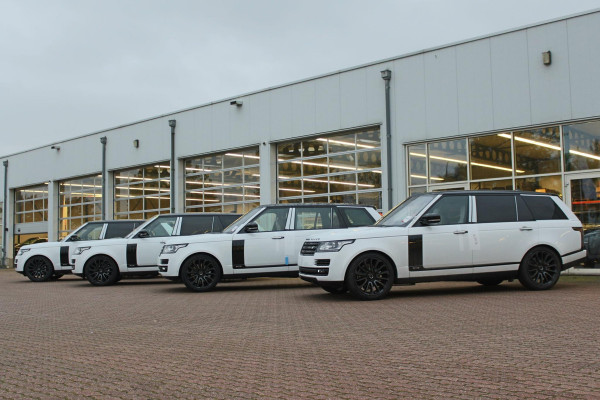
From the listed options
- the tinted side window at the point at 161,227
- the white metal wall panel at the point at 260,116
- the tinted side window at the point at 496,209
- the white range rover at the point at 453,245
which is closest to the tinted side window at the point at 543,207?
the white range rover at the point at 453,245

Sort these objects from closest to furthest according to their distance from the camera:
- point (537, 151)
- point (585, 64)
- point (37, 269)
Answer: point (585, 64) → point (537, 151) → point (37, 269)

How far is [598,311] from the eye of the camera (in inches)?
338

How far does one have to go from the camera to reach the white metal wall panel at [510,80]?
1709 centimetres

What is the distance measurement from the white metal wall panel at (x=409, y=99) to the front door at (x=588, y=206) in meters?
4.53

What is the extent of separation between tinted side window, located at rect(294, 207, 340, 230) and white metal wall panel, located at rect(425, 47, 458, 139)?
6141 mm

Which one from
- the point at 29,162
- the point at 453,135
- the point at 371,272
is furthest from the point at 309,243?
the point at 29,162

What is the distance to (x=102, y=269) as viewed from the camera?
16.4 metres

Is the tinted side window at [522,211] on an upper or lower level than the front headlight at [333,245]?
upper

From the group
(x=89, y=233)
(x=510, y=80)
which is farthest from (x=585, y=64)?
(x=89, y=233)

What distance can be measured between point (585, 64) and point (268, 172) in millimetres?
11248

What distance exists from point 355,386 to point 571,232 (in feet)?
27.5

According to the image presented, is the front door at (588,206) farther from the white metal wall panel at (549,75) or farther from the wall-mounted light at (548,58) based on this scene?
the wall-mounted light at (548,58)

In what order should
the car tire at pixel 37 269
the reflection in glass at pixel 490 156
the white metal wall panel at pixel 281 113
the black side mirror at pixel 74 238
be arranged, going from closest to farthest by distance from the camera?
the reflection in glass at pixel 490 156 < the black side mirror at pixel 74 238 < the car tire at pixel 37 269 < the white metal wall panel at pixel 281 113

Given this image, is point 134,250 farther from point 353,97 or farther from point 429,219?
point 353,97
